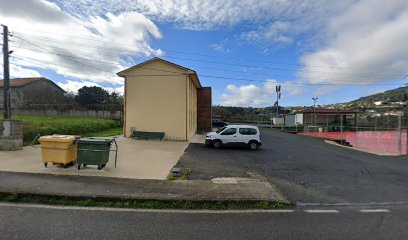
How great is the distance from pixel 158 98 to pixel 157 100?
0.17m

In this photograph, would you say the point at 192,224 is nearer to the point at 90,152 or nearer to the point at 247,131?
the point at 90,152

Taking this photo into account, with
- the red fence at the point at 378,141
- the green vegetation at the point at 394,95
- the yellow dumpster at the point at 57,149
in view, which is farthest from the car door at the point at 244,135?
the green vegetation at the point at 394,95

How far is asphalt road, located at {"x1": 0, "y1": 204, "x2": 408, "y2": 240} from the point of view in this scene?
423 centimetres

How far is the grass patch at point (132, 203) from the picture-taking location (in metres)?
5.64

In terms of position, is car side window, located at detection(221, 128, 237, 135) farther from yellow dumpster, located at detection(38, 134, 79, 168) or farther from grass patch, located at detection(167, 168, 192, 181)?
yellow dumpster, located at detection(38, 134, 79, 168)

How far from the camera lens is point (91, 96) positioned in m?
50.5

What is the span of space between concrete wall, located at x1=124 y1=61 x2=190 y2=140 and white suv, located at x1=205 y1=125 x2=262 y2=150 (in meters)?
3.13

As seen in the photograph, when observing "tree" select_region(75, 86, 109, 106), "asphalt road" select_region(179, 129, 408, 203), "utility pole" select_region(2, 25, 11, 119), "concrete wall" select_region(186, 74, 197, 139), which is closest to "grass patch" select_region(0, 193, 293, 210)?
"asphalt road" select_region(179, 129, 408, 203)

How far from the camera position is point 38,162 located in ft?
31.3

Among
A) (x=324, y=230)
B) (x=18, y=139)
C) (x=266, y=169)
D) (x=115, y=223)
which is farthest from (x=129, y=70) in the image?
(x=324, y=230)

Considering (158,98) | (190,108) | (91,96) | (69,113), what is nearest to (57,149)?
(158,98)

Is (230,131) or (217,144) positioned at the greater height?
(230,131)

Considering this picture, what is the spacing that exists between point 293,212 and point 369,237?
4.95 feet

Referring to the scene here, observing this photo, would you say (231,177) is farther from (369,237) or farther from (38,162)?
(38,162)
